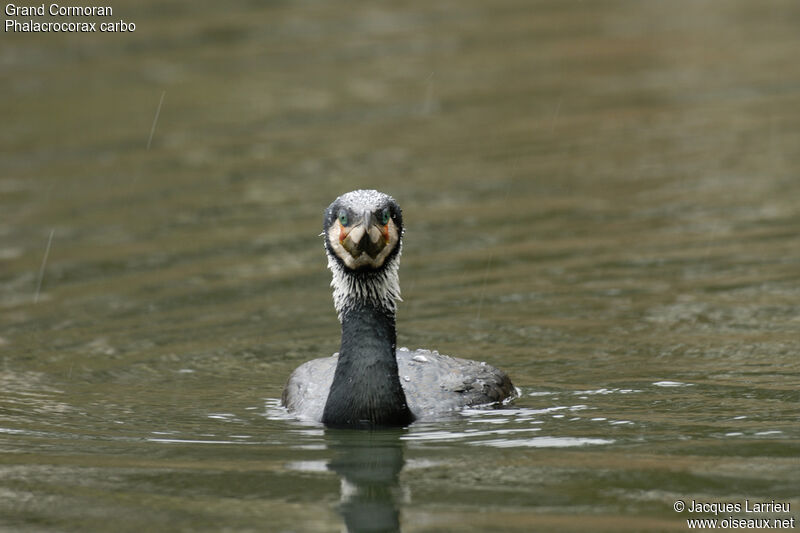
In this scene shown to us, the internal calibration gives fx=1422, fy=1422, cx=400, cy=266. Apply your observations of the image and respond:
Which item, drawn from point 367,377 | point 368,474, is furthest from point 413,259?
point 368,474

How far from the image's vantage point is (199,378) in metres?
12.0

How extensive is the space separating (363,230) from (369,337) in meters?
0.88

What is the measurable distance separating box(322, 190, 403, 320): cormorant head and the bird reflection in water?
913 mm

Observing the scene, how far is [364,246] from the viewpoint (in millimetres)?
9516

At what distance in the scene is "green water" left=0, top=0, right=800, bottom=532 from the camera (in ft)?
29.0

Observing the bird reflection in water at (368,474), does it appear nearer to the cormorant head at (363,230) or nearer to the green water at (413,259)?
the green water at (413,259)

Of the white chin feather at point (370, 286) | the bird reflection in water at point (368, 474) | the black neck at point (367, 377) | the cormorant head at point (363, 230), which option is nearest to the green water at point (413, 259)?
the bird reflection in water at point (368, 474)

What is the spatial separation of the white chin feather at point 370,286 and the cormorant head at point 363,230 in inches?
2.8

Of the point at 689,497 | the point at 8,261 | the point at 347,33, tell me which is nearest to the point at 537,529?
the point at 689,497


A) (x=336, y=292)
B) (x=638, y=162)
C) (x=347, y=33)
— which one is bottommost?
(x=336, y=292)

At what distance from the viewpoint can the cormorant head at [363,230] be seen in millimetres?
9422

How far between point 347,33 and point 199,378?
16.7 metres

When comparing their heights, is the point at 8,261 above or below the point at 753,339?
above

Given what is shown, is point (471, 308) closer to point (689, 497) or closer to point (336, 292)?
point (336, 292)
